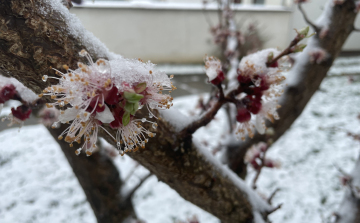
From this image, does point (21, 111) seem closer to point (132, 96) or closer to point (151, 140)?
point (151, 140)

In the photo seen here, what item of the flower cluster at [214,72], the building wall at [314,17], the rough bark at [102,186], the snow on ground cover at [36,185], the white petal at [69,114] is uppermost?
the white petal at [69,114]

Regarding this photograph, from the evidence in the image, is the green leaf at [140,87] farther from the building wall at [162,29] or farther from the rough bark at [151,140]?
the building wall at [162,29]

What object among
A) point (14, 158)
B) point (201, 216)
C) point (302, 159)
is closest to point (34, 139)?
point (14, 158)

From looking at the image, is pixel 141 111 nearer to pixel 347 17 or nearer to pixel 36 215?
pixel 347 17

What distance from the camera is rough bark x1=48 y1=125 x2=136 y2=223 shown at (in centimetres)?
144

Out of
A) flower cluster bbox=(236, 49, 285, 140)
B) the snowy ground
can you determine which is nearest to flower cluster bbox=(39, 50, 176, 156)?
flower cluster bbox=(236, 49, 285, 140)

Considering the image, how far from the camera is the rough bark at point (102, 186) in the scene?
56.7 inches

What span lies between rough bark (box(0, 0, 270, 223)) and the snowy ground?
1.28m

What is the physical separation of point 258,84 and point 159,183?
8.73ft

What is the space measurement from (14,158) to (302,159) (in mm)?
4207

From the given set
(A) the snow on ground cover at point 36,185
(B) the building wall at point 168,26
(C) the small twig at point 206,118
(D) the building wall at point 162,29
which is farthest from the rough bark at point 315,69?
(D) the building wall at point 162,29

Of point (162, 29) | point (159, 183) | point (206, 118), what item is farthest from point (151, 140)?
point (162, 29)

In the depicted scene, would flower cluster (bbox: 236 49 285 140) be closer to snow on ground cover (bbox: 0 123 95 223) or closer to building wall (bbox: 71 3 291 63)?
snow on ground cover (bbox: 0 123 95 223)

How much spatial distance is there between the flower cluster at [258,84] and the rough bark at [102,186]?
38.3 inches
